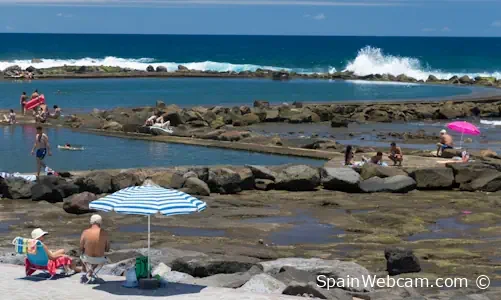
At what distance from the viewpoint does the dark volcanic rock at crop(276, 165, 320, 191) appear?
92.1 ft

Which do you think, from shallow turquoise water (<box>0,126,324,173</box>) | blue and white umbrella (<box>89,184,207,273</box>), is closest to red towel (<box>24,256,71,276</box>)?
blue and white umbrella (<box>89,184,207,273</box>)

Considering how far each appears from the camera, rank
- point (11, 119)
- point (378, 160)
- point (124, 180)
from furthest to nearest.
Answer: point (11, 119), point (378, 160), point (124, 180)

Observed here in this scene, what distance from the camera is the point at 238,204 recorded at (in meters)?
25.5

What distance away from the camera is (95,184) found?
26.5 m

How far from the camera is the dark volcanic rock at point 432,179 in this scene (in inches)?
1128

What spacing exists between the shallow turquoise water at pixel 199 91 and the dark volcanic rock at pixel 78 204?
35187mm

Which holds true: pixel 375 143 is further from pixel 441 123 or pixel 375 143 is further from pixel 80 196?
pixel 80 196

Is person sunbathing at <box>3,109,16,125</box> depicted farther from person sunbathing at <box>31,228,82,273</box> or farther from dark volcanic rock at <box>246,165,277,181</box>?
person sunbathing at <box>31,228,82,273</box>

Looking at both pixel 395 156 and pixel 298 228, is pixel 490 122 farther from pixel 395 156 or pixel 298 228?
pixel 298 228

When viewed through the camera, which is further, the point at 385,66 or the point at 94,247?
the point at 385,66

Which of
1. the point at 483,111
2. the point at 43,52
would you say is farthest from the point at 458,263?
the point at 43,52

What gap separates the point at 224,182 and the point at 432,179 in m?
6.41

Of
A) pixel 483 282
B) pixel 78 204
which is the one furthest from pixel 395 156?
pixel 483 282

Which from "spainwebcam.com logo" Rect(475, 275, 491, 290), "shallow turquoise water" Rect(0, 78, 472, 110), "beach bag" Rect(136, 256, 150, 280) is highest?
"shallow turquoise water" Rect(0, 78, 472, 110)
